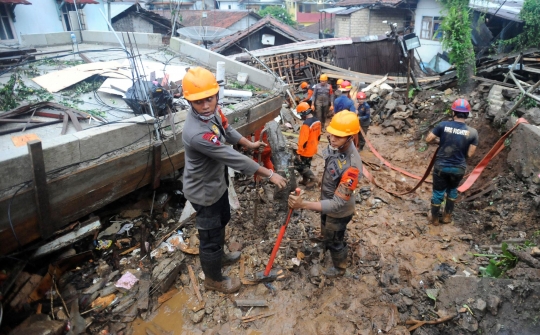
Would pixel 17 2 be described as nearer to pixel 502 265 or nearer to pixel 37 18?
pixel 37 18

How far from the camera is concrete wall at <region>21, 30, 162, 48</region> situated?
34.4ft

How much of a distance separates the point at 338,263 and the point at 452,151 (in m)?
2.57

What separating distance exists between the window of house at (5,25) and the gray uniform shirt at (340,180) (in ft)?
58.2

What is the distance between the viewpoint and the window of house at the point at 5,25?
47.2 feet

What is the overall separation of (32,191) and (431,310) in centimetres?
439

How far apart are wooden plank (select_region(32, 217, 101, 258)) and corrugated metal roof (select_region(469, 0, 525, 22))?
50.2 feet

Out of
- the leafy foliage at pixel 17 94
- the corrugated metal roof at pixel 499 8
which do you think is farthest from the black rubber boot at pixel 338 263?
the corrugated metal roof at pixel 499 8

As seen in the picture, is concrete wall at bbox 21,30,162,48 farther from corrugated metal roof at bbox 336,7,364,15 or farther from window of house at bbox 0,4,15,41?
corrugated metal roof at bbox 336,7,364,15

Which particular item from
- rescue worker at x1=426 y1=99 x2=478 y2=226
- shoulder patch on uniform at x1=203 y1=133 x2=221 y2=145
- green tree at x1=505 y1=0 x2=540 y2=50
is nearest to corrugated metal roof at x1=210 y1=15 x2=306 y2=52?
green tree at x1=505 y1=0 x2=540 y2=50

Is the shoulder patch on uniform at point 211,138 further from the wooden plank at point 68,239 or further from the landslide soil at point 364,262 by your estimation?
the wooden plank at point 68,239

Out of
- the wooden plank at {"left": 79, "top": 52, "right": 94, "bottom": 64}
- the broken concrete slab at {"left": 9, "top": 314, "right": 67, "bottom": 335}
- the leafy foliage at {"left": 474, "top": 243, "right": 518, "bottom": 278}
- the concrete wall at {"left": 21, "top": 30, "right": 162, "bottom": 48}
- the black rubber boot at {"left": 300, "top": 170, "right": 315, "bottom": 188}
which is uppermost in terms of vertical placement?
the concrete wall at {"left": 21, "top": 30, "right": 162, "bottom": 48}

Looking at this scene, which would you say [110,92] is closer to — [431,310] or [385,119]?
[431,310]

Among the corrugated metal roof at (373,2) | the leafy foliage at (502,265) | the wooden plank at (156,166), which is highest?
the corrugated metal roof at (373,2)

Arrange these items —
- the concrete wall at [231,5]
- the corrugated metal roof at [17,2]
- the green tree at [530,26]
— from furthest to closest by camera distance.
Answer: the concrete wall at [231,5] < the corrugated metal roof at [17,2] < the green tree at [530,26]
